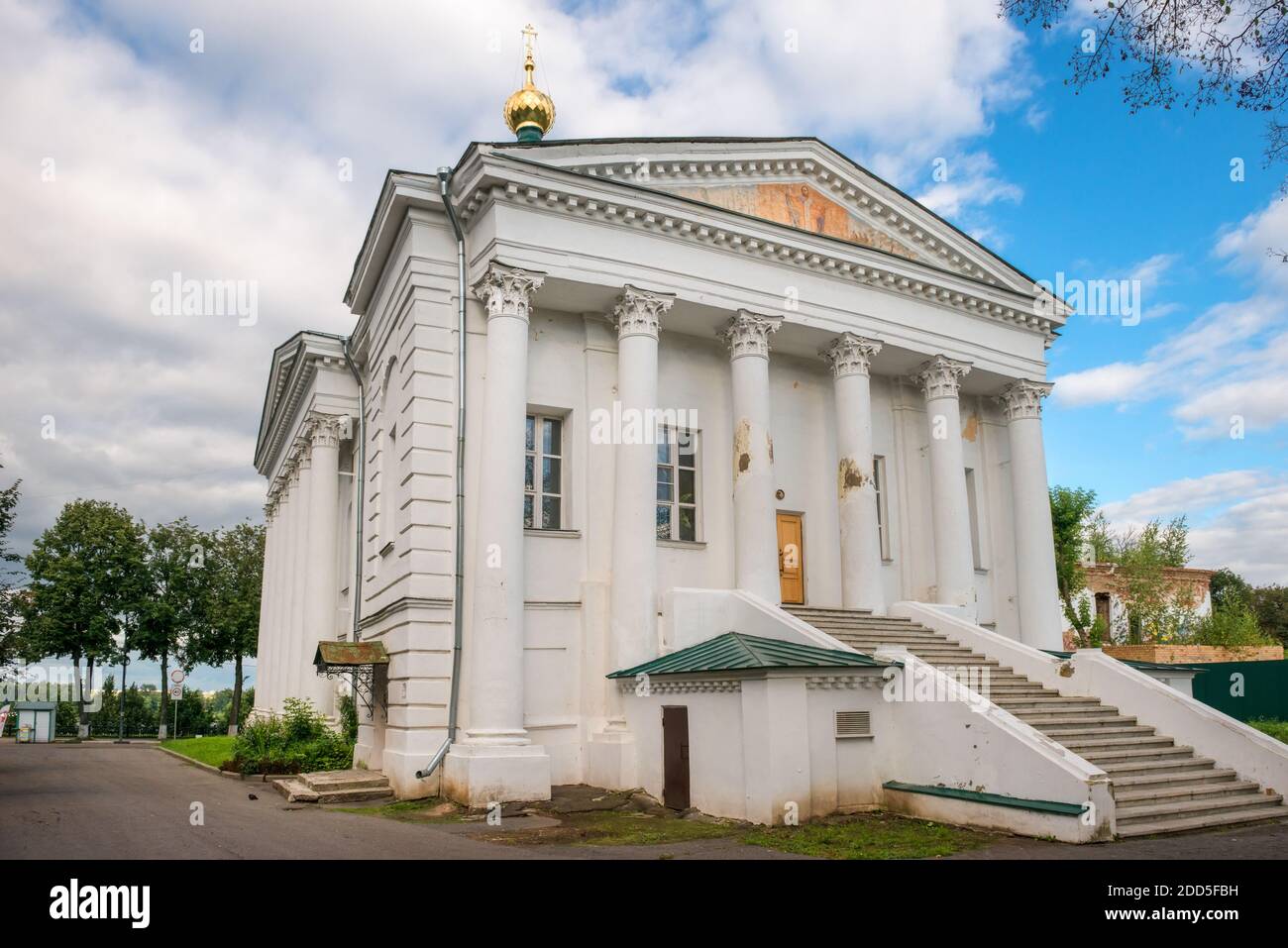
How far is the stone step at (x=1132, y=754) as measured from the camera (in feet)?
43.0

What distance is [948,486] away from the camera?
810 inches

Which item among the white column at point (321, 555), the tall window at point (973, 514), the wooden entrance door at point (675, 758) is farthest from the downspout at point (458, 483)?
the tall window at point (973, 514)

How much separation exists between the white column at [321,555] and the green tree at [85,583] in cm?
2697

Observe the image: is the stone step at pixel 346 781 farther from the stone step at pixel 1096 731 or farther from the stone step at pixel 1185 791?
the stone step at pixel 1185 791

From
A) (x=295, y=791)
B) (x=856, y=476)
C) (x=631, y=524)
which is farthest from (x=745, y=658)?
(x=295, y=791)

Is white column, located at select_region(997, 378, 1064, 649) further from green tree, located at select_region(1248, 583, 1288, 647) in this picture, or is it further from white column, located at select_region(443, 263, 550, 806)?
green tree, located at select_region(1248, 583, 1288, 647)

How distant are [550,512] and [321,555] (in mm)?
8287

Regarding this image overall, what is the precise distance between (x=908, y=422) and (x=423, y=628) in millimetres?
12280

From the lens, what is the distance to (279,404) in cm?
2819

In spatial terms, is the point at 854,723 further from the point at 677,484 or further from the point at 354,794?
the point at 354,794

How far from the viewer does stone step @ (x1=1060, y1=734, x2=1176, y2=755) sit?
13500mm

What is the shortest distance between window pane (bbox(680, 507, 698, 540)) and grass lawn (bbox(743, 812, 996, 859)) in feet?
23.2

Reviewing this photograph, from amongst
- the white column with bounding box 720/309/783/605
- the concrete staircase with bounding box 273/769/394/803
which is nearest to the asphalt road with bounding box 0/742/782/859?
the concrete staircase with bounding box 273/769/394/803

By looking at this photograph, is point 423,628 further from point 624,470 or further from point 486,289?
point 486,289
